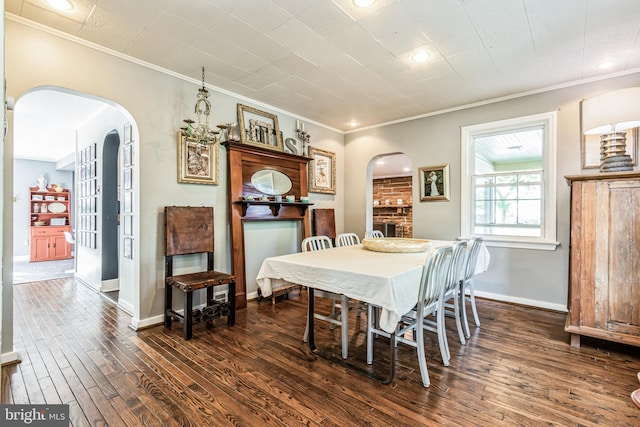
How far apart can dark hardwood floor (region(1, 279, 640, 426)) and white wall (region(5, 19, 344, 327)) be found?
2.29 ft

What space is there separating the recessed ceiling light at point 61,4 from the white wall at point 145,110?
1.28 feet

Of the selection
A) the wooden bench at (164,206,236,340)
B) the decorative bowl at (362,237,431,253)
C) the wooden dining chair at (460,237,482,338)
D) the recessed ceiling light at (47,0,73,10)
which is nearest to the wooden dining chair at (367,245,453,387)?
the decorative bowl at (362,237,431,253)

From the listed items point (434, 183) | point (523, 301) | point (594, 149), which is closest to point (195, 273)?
Answer: point (434, 183)

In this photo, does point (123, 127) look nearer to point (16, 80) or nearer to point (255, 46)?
point (16, 80)

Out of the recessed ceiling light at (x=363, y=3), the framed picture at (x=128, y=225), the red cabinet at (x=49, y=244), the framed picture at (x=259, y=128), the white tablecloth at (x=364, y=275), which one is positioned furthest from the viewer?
the red cabinet at (x=49, y=244)

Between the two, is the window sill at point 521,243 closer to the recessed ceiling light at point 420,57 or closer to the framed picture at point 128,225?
the recessed ceiling light at point 420,57

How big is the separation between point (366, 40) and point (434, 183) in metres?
2.48

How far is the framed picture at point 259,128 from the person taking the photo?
4062 mm

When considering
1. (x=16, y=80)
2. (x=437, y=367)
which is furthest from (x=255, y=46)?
(x=437, y=367)

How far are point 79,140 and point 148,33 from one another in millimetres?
3714

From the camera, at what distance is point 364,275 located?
2127 mm

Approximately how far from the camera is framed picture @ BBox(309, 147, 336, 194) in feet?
16.9

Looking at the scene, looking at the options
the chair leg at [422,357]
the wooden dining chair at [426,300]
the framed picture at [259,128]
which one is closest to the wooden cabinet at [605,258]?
the wooden dining chair at [426,300]

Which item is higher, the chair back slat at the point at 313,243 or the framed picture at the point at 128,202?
the framed picture at the point at 128,202
